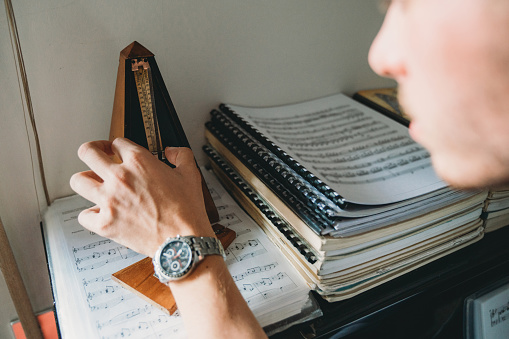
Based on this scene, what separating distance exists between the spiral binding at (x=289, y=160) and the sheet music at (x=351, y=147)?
0.07 ft

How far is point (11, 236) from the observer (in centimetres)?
94

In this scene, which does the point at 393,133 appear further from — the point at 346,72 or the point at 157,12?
the point at 157,12

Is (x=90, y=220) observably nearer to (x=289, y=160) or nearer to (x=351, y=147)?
(x=289, y=160)

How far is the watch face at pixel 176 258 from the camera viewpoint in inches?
24.1

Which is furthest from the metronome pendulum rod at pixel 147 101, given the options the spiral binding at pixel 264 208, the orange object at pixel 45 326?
the orange object at pixel 45 326

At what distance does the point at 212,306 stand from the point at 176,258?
0.10 meters

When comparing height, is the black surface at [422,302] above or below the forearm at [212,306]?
below

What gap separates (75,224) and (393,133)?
0.86 m

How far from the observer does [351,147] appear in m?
0.99

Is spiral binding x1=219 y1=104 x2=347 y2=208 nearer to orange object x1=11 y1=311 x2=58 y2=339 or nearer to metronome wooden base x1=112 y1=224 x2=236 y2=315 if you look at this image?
metronome wooden base x1=112 y1=224 x2=236 y2=315

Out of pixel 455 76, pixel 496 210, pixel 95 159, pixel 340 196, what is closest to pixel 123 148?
pixel 95 159

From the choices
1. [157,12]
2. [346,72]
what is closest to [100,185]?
[157,12]

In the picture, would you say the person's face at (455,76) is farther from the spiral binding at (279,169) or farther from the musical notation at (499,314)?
the musical notation at (499,314)

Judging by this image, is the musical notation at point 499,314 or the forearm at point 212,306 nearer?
the forearm at point 212,306
